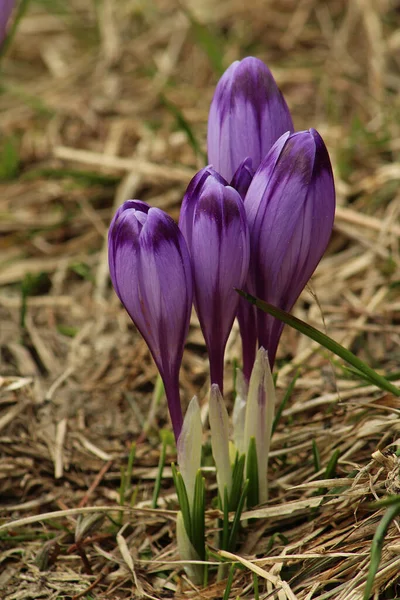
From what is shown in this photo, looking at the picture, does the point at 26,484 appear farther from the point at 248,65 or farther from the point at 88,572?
the point at 248,65

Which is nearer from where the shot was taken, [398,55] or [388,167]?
[388,167]

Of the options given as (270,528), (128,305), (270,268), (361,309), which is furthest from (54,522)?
(361,309)

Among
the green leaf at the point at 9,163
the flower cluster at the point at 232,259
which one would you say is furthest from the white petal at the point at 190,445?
the green leaf at the point at 9,163

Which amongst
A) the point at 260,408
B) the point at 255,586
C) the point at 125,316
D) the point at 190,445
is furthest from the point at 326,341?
the point at 125,316

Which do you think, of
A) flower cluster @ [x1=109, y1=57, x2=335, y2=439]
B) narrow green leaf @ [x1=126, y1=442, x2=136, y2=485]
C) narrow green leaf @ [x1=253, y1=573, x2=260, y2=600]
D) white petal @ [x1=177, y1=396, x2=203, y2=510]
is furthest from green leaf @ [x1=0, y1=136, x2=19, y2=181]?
narrow green leaf @ [x1=253, y1=573, x2=260, y2=600]

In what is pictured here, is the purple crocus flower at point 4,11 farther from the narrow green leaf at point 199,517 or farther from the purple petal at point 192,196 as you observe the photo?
the narrow green leaf at point 199,517

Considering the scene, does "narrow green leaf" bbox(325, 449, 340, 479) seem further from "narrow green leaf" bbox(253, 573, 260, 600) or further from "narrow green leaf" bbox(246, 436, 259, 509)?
"narrow green leaf" bbox(253, 573, 260, 600)
